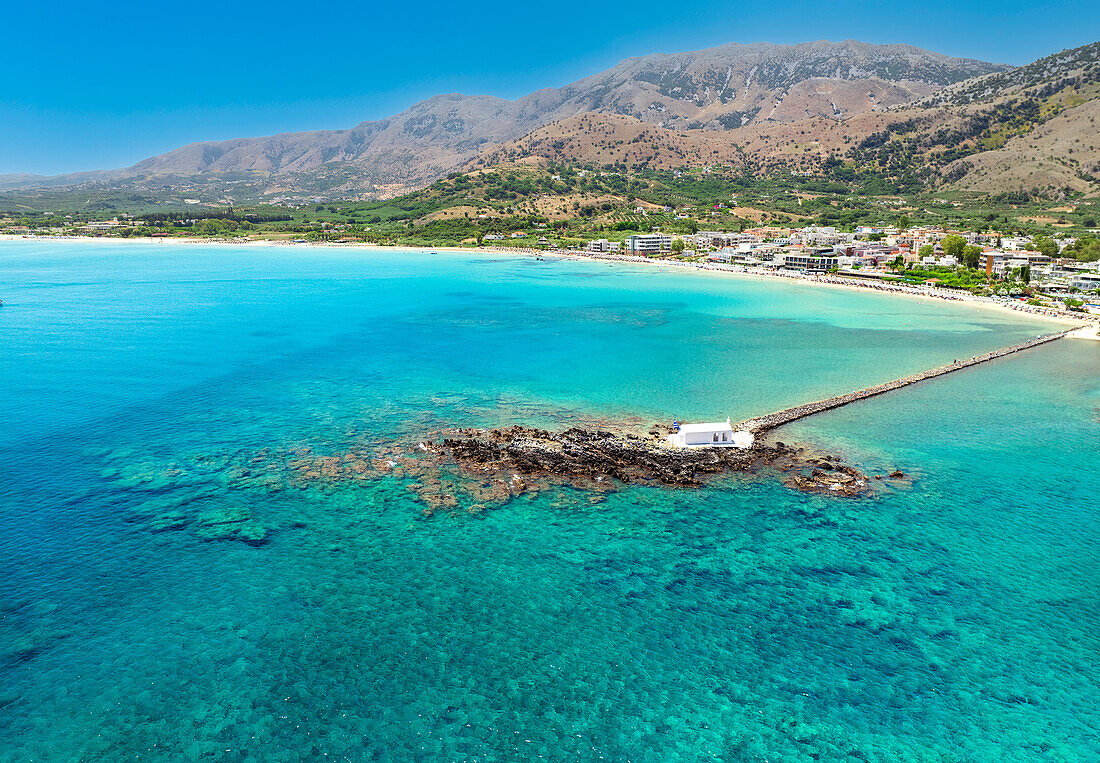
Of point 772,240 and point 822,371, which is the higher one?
point 772,240

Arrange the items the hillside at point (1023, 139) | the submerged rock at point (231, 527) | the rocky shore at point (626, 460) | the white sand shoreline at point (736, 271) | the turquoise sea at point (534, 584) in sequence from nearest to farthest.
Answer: the turquoise sea at point (534, 584) → the submerged rock at point (231, 527) → the rocky shore at point (626, 460) → the white sand shoreline at point (736, 271) → the hillside at point (1023, 139)

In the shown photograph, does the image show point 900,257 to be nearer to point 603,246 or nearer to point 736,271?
point 736,271

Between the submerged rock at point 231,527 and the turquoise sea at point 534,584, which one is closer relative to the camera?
the turquoise sea at point 534,584

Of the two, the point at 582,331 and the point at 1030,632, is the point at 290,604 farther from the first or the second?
the point at 582,331

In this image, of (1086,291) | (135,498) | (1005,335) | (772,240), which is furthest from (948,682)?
(772,240)

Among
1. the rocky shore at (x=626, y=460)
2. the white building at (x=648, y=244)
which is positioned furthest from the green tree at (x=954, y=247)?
the rocky shore at (x=626, y=460)

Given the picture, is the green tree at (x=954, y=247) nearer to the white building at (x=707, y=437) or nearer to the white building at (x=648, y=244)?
the white building at (x=648, y=244)

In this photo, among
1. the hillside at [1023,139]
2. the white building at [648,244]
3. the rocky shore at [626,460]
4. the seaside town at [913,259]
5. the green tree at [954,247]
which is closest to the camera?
the rocky shore at [626,460]
